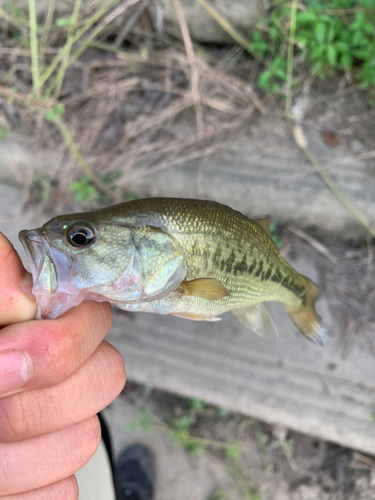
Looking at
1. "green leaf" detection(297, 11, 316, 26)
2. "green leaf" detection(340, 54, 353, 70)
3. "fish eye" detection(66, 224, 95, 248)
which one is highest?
"green leaf" detection(297, 11, 316, 26)

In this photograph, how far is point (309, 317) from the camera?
1.72m

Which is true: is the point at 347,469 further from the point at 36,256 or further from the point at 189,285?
the point at 36,256

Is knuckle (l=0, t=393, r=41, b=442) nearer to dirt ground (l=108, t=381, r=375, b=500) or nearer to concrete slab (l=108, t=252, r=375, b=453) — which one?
Answer: concrete slab (l=108, t=252, r=375, b=453)

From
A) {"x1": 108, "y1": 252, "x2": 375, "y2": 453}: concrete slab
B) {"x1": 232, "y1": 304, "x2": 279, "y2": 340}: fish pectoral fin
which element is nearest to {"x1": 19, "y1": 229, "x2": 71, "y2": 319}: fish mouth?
{"x1": 232, "y1": 304, "x2": 279, "y2": 340}: fish pectoral fin

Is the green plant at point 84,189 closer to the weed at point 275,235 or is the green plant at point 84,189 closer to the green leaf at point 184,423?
the weed at point 275,235

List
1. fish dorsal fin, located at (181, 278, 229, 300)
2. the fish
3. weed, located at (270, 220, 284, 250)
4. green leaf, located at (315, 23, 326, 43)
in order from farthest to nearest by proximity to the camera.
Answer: weed, located at (270, 220, 284, 250)
green leaf, located at (315, 23, 326, 43)
fish dorsal fin, located at (181, 278, 229, 300)
the fish

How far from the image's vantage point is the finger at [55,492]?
1.03 meters

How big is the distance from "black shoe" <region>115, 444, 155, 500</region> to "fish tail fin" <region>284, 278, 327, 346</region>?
156cm

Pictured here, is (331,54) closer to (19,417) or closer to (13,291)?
(13,291)

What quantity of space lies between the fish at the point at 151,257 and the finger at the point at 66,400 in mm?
222

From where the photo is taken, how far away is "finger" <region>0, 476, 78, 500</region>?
1027mm

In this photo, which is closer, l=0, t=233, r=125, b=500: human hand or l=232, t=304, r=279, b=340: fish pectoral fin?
l=0, t=233, r=125, b=500: human hand

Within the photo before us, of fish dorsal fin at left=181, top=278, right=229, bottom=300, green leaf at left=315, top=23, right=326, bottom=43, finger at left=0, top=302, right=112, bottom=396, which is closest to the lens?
finger at left=0, top=302, right=112, bottom=396

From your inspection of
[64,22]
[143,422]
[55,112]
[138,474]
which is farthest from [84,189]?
[138,474]
